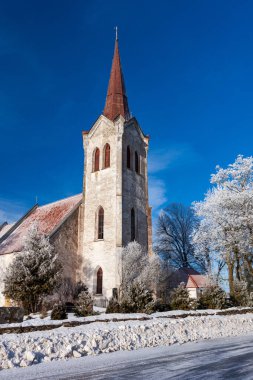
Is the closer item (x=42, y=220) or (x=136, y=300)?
(x=136, y=300)

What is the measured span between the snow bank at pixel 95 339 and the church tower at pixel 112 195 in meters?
12.4

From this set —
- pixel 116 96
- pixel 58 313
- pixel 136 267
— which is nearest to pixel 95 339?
pixel 58 313

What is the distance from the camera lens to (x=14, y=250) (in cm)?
2570

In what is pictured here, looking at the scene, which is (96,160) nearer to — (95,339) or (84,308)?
(84,308)

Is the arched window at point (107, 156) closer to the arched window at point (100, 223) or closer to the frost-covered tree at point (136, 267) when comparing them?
the arched window at point (100, 223)

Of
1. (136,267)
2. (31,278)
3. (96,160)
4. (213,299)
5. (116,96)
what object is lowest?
(213,299)

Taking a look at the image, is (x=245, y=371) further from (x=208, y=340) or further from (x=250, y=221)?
(x=250, y=221)

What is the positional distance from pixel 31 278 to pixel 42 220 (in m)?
11.5

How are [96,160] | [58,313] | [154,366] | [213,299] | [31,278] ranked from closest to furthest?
1. [154,366]
2. [58,313]
3. [31,278]
4. [213,299]
5. [96,160]

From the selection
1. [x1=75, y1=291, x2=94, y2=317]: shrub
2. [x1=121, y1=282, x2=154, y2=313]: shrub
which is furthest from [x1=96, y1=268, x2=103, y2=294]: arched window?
[x1=75, y1=291, x2=94, y2=317]: shrub

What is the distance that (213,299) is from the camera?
22594 mm

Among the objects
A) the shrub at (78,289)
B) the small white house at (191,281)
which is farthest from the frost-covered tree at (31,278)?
the small white house at (191,281)

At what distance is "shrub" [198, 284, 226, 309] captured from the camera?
22344mm

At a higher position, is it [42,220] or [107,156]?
[107,156]
